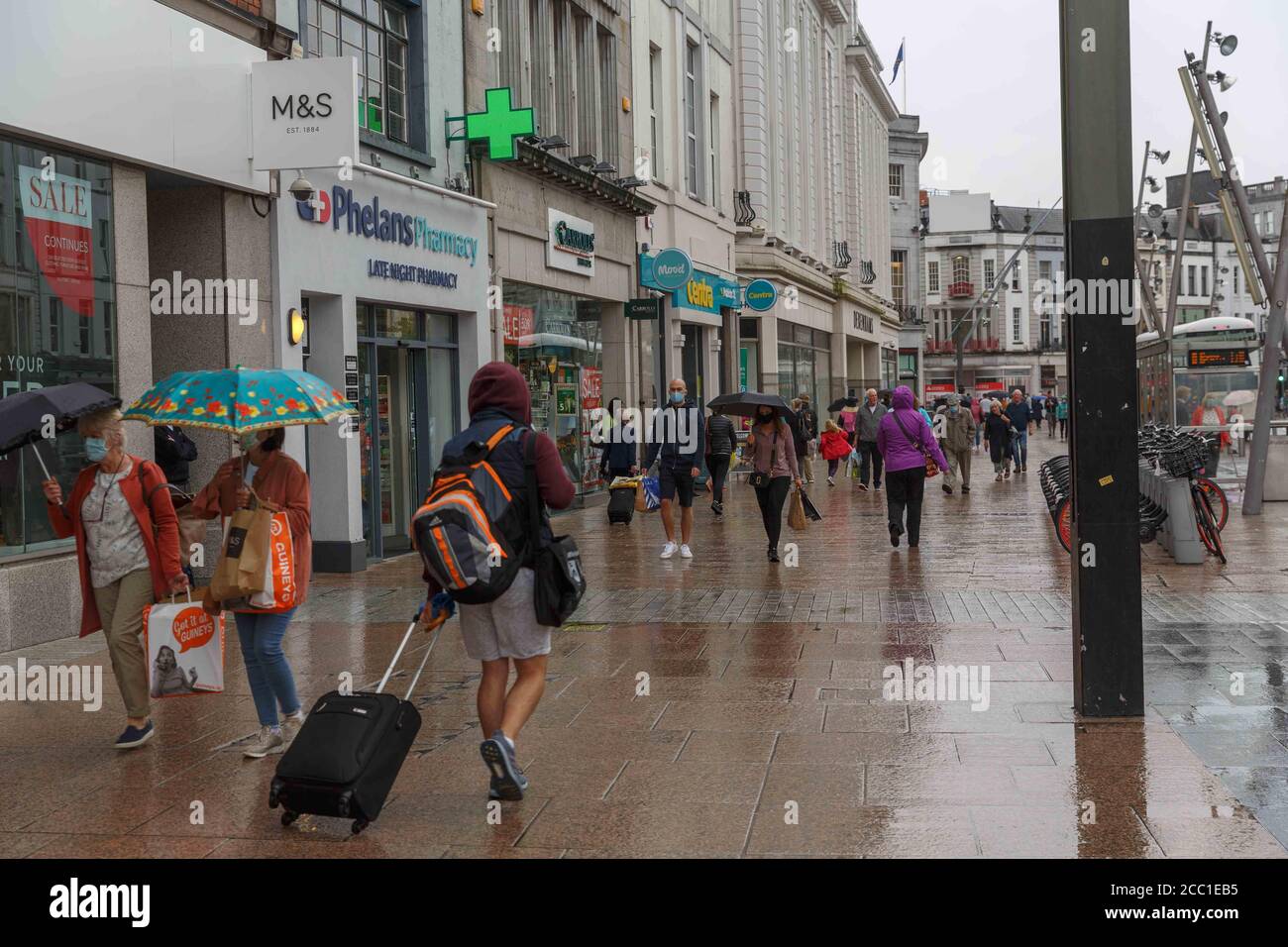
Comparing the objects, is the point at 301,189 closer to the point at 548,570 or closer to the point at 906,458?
the point at 906,458

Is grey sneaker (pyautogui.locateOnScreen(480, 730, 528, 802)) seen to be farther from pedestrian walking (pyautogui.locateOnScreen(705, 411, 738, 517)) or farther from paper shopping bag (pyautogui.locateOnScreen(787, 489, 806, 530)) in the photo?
pedestrian walking (pyautogui.locateOnScreen(705, 411, 738, 517))

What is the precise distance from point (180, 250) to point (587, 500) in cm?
1109

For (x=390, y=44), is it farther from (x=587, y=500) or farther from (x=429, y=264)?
(x=587, y=500)

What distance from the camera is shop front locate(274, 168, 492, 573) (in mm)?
14555

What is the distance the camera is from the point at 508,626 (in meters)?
6.00

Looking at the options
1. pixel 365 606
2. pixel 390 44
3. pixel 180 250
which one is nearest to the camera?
pixel 365 606

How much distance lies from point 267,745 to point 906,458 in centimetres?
1001

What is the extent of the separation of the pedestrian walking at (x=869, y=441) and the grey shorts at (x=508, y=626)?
20.6 metres

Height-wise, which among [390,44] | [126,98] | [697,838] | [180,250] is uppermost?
[390,44]

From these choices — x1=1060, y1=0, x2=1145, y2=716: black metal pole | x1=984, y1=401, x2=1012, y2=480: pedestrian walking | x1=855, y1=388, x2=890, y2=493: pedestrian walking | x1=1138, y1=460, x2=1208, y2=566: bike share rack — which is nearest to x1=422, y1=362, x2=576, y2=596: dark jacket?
x1=1060, y1=0, x2=1145, y2=716: black metal pole

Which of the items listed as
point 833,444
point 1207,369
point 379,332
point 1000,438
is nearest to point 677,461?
point 379,332

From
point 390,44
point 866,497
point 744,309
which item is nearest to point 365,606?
point 390,44

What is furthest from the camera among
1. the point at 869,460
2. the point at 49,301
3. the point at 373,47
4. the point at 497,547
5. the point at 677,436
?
the point at 869,460

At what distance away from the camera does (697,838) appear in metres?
5.55
